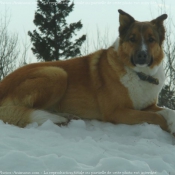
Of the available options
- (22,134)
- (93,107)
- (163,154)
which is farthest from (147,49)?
(22,134)

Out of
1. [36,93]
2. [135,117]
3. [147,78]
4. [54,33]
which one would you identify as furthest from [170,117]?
[54,33]

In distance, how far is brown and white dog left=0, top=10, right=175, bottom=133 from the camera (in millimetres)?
4652

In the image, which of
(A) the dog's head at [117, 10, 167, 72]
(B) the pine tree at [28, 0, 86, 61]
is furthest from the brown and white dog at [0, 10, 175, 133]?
(B) the pine tree at [28, 0, 86, 61]

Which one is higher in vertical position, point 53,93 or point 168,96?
point 53,93

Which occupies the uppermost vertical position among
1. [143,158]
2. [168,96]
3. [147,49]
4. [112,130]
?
[147,49]

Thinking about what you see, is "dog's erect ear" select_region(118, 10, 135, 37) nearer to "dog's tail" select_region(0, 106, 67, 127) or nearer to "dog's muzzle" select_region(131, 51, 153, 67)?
"dog's muzzle" select_region(131, 51, 153, 67)

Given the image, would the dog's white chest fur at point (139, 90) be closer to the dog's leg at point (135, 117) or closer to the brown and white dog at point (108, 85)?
the brown and white dog at point (108, 85)

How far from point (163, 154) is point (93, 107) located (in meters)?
1.98

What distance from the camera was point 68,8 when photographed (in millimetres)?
24312

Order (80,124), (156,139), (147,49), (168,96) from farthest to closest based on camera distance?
1. (168,96)
2. (147,49)
3. (80,124)
4. (156,139)

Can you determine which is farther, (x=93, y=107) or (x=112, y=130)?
(x=93, y=107)

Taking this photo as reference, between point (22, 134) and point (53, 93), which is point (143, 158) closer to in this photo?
point (22, 134)

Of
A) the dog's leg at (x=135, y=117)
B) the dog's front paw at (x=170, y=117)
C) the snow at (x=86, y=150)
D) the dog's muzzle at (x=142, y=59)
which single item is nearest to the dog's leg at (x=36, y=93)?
the snow at (x=86, y=150)

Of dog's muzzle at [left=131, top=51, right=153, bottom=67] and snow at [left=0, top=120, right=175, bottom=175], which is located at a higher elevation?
dog's muzzle at [left=131, top=51, right=153, bottom=67]
